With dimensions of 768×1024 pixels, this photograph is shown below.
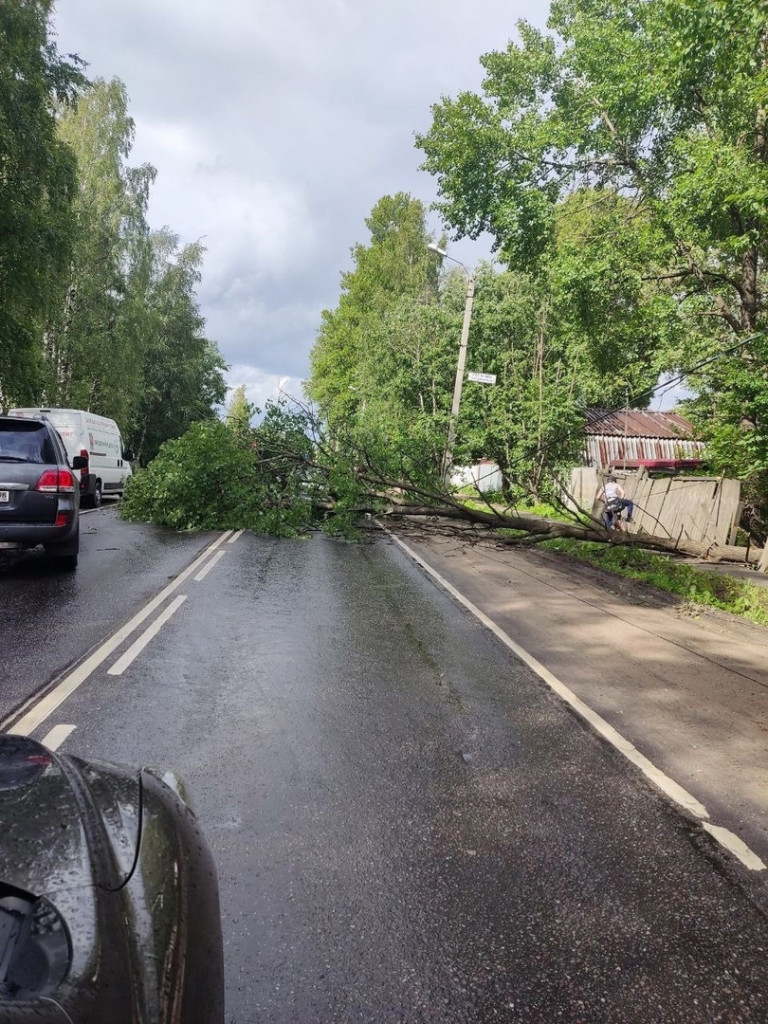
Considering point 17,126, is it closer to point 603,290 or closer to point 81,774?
point 603,290

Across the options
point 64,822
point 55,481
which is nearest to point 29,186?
point 55,481

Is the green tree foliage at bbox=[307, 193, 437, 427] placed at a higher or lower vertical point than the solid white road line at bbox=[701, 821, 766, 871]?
higher

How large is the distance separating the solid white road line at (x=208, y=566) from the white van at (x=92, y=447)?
236 inches

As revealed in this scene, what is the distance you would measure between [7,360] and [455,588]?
Result: 13861 millimetres

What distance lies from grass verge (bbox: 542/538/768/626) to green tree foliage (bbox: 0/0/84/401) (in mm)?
14600

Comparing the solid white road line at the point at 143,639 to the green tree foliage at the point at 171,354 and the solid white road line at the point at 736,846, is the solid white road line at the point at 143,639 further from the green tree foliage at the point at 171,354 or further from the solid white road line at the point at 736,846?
the green tree foliage at the point at 171,354

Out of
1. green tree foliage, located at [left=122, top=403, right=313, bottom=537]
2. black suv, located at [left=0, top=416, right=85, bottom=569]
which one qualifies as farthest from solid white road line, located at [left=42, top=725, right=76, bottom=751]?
green tree foliage, located at [left=122, top=403, right=313, bottom=537]

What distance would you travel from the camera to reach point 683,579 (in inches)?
476

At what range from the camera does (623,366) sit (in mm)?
19734

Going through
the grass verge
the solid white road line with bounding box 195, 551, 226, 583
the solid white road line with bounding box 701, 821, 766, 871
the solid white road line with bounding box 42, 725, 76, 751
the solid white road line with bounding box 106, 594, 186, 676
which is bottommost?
the solid white road line with bounding box 195, 551, 226, 583

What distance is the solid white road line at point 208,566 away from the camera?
10.2m

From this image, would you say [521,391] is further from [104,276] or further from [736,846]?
[736,846]

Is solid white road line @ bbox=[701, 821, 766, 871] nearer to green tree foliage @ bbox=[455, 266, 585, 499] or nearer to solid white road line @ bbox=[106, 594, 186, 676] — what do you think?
solid white road line @ bbox=[106, 594, 186, 676]

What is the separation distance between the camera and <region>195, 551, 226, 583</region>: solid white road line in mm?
10224
